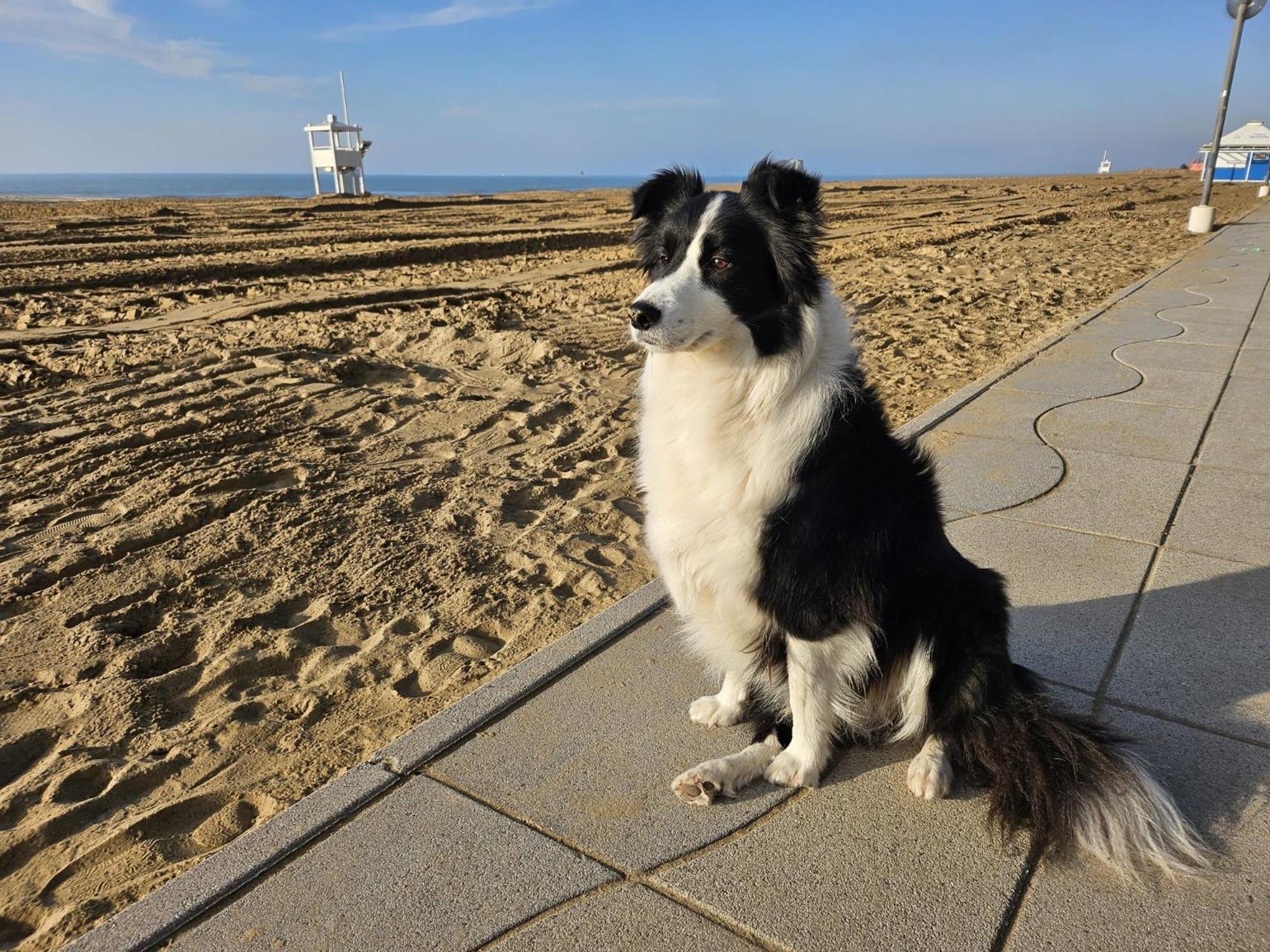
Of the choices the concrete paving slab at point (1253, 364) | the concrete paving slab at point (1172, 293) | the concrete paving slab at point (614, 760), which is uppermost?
the concrete paving slab at point (1172, 293)

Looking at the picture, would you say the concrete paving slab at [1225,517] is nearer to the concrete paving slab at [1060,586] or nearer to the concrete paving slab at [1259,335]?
the concrete paving slab at [1060,586]

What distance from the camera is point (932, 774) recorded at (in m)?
2.42

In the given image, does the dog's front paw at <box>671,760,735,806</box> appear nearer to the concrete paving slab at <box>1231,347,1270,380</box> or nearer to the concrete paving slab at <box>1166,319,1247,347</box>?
the concrete paving slab at <box>1231,347,1270,380</box>

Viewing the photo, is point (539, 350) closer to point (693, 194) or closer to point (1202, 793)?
point (693, 194)

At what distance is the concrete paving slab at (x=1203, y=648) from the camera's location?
2.72 m

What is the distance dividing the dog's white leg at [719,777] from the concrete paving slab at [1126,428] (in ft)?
12.2

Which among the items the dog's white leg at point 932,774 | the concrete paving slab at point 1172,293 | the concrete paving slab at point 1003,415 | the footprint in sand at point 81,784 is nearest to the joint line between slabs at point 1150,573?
the dog's white leg at point 932,774

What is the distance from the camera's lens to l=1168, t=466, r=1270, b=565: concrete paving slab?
3.82 m

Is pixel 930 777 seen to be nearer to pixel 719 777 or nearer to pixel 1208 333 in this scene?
pixel 719 777

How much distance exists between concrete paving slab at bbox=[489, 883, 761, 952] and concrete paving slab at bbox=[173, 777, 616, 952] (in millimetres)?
51

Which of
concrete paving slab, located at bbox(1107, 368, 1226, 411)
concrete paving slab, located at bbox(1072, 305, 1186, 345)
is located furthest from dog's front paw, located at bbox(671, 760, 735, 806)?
concrete paving slab, located at bbox(1072, 305, 1186, 345)

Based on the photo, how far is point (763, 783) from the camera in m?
2.51

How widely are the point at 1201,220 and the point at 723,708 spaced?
815 inches

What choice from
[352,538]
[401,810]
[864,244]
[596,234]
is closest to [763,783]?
[401,810]
